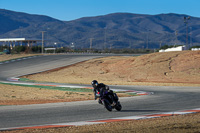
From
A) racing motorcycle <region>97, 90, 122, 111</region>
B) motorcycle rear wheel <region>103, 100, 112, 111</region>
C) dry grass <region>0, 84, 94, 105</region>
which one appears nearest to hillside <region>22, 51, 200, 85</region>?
dry grass <region>0, 84, 94, 105</region>

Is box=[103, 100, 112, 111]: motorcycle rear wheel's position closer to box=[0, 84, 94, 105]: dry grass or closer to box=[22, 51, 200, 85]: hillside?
box=[0, 84, 94, 105]: dry grass

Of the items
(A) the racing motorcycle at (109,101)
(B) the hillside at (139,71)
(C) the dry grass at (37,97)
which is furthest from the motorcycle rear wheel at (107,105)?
(B) the hillside at (139,71)

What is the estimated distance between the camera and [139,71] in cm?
4772

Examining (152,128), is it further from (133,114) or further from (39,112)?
(39,112)

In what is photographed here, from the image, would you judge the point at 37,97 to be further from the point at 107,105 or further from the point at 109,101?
the point at 107,105

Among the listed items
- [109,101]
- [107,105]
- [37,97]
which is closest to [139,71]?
[37,97]

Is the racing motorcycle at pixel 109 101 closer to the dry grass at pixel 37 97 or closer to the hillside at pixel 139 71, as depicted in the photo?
the dry grass at pixel 37 97

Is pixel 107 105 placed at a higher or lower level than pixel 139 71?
higher

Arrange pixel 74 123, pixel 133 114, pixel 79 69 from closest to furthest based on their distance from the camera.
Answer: pixel 74 123 → pixel 133 114 → pixel 79 69

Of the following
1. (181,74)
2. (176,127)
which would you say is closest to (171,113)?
(176,127)

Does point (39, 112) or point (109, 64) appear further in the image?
point (109, 64)

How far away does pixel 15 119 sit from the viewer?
1217cm

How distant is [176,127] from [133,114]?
3.57 m

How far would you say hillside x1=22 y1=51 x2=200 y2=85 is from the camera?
43.9 meters
